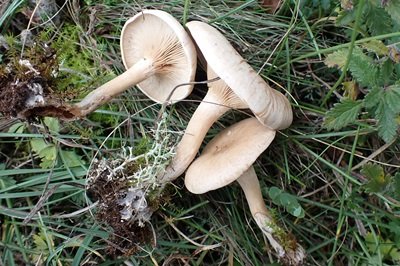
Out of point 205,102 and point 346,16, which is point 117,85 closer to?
point 205,102

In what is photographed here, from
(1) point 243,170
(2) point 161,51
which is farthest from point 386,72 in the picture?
(2) point 161,51

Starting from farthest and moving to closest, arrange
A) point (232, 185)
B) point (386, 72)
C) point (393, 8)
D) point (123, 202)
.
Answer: point (232, 185) < point (123, 202) < point (386, 72) < point (393, 8)

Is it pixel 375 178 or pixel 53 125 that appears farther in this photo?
pixel 53 125

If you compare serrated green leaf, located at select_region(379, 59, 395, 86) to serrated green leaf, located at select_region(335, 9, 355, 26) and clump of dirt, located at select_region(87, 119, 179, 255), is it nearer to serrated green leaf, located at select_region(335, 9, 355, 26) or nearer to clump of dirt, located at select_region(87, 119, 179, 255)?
serrated green leaf, located at select_region(335, 9, 355, 26)

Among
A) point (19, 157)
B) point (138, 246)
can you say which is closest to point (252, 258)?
point (138, 246)

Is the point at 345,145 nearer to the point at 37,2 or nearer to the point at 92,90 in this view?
the point at 92,90

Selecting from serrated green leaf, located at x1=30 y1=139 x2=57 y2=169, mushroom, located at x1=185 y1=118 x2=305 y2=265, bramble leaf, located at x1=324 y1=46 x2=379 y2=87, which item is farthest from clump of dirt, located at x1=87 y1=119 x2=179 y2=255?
bramble leaf, located at x1=324 y1=46 x2=379 y2=87
